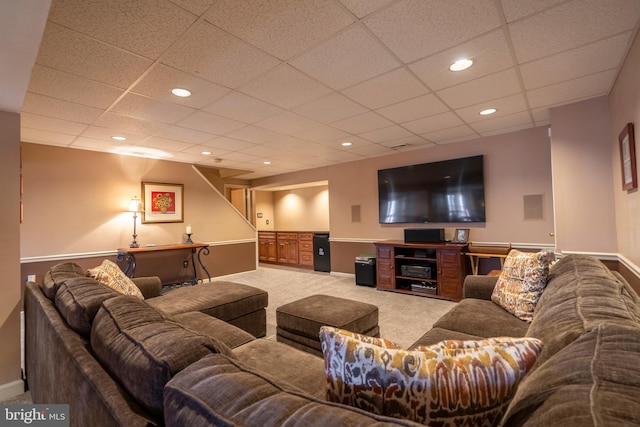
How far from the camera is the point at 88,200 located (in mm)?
4312

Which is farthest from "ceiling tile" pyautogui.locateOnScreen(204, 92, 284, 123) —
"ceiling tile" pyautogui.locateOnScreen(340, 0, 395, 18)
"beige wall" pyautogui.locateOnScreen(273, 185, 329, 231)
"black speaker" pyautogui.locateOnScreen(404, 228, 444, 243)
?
"beige wall" pyautogui.locateOnScreen(273, 185, 329, 231)

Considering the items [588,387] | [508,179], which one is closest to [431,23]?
[588,387]

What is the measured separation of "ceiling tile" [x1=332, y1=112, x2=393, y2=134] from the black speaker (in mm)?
1859

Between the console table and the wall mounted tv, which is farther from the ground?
the wall mounted tv

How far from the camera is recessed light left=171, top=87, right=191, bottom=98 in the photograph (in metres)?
2.41

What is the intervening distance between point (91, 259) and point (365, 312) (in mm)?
4367

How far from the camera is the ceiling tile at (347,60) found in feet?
5.94

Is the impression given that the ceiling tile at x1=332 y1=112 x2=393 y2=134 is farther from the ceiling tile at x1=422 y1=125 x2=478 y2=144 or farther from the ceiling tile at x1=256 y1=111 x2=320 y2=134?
the ceiling tile at x1=422 y1=125 x2=478 y2=144

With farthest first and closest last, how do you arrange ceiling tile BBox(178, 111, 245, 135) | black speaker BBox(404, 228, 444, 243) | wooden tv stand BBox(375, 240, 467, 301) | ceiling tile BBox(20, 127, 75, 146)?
black speaker BBox(404, 228, 444, 243), wooden tv stand BBox(375, 240, 467, 301), ceiling tile BBox(20, 127, 75, 146), ceiling tile BBox(178, 111, 245, 135)

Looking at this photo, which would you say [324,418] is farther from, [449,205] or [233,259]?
[233,259]

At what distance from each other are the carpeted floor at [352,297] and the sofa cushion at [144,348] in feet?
5.84

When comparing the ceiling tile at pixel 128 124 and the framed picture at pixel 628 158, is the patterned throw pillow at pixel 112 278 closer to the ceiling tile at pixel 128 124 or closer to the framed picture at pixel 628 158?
the ceiling tile at pixel 128 124

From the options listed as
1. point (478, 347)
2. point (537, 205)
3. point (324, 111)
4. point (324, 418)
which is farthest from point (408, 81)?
point (537, 205)

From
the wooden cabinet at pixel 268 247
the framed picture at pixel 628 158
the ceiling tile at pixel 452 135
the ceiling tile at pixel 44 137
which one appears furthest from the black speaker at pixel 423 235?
the ceiling tile at pixel 44 137
